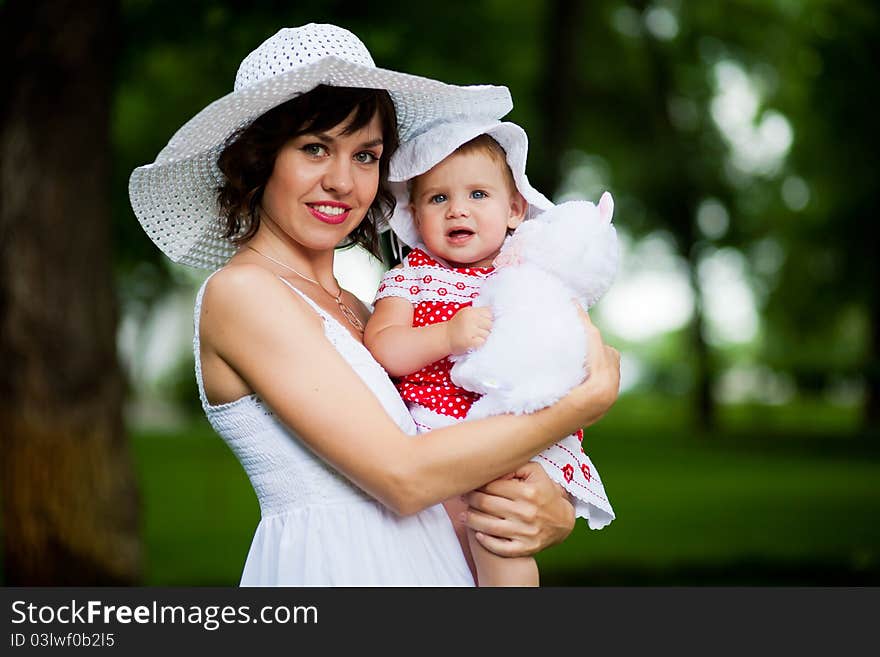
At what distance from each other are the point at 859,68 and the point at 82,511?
22.3 feet

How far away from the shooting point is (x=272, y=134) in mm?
2516

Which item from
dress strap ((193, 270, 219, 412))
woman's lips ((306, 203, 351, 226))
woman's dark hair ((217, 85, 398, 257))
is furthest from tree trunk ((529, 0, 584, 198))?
dress strap ((193, 270, 219, 412))

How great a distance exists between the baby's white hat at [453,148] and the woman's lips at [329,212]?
27cm

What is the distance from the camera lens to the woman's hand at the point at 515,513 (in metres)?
2.48

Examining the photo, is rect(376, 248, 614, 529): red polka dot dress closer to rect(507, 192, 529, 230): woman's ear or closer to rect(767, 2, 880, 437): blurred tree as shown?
rect(507, 192, 529, 230): woman's ear

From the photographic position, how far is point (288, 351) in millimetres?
2330

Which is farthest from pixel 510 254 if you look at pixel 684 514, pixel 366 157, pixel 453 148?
pixel 684 514

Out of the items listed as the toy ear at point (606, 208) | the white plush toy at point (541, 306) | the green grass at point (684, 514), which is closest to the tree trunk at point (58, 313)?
the green grass at point (684, 514)

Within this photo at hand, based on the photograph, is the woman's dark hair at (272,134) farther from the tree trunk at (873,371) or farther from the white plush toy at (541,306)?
the tree trunk at (873,371)

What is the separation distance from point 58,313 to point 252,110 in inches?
155

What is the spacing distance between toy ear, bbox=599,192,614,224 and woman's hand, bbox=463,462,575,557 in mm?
642

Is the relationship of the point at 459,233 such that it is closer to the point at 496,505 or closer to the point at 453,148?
the point at 453,148

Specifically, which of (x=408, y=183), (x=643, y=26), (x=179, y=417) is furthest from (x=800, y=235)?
(x=179, y=417)

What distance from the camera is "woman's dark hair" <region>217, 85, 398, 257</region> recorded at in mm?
2502
